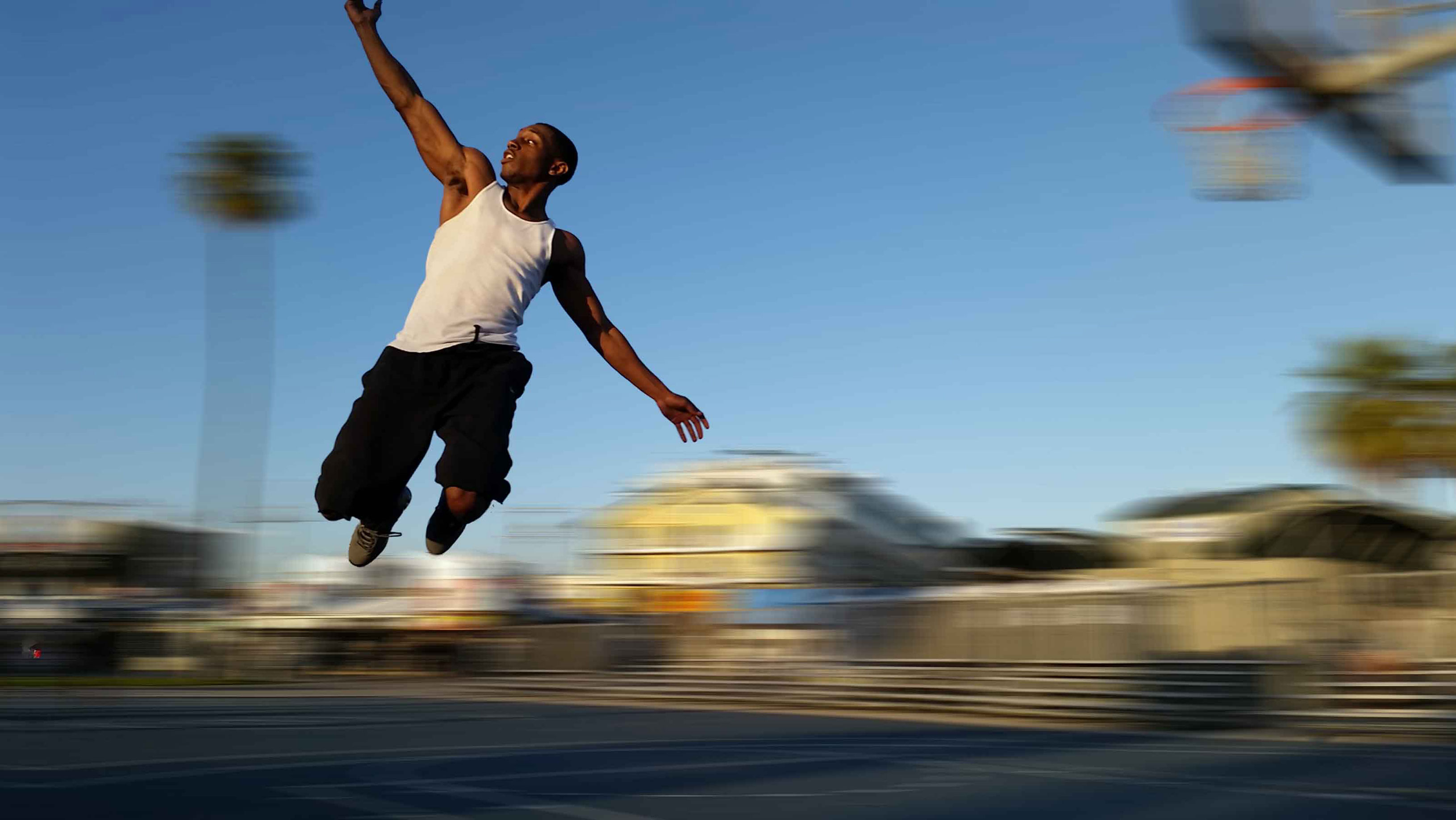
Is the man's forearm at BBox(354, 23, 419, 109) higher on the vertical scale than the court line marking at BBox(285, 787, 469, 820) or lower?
higher

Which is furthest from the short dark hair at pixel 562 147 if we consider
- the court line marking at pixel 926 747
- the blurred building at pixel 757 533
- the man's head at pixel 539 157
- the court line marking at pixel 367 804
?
the blurred building at pixel 757 533

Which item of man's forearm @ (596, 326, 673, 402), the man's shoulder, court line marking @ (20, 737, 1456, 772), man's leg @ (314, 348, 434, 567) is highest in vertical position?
the man's shoulder

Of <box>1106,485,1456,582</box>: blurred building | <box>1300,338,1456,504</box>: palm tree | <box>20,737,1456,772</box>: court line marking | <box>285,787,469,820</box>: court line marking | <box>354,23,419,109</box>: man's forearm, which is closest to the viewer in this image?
<box>354,23,419,109</box>: man's forearm

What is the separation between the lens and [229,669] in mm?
21188

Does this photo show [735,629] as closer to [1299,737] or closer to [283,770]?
[1299,737]

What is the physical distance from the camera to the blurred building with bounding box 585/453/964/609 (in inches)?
771

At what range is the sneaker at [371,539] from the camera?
16.6 feet

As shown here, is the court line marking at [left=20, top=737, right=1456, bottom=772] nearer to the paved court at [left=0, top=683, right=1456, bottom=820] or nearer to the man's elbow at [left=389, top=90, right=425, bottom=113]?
the paved court at [left=0, top=683, right=1456, bottom=820]

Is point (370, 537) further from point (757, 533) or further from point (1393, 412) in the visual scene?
point (1393, 412)

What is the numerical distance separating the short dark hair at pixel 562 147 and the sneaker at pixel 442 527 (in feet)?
4.24

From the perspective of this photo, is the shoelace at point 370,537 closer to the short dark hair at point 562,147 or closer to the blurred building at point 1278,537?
the short dark hair at point 562,147

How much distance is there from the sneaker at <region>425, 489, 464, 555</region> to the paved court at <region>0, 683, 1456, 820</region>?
3.57 ft

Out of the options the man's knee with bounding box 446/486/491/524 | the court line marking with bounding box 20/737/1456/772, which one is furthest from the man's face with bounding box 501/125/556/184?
the court line marking with bounding box 20/737/1456/772

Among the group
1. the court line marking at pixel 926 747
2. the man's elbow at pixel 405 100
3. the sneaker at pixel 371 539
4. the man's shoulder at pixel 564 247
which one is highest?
the man's elbow at pixel 405 100
